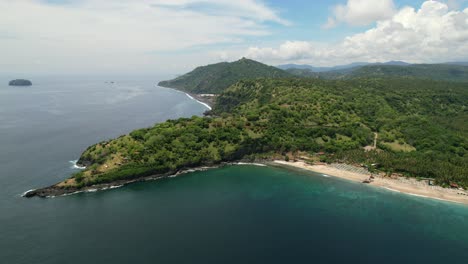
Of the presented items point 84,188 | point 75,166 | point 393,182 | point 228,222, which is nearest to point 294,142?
point 393,182

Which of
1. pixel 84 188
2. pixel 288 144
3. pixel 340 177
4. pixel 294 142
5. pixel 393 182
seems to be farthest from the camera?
pixel 294 142

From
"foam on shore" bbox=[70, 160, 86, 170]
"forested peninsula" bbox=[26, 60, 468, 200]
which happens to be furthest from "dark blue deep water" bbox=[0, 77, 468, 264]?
"forested peninsula" bbox=[26, 60, 468, 200]

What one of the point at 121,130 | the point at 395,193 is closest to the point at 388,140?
the point at 395,193

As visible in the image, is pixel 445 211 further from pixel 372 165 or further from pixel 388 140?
pixel 388 140

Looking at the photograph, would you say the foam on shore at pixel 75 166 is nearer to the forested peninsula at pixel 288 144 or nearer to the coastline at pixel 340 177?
the forested peninsula at pixel 288 144

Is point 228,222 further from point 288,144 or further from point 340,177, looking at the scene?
point 288,144

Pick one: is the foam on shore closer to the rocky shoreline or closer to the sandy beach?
the rocky shoreline
